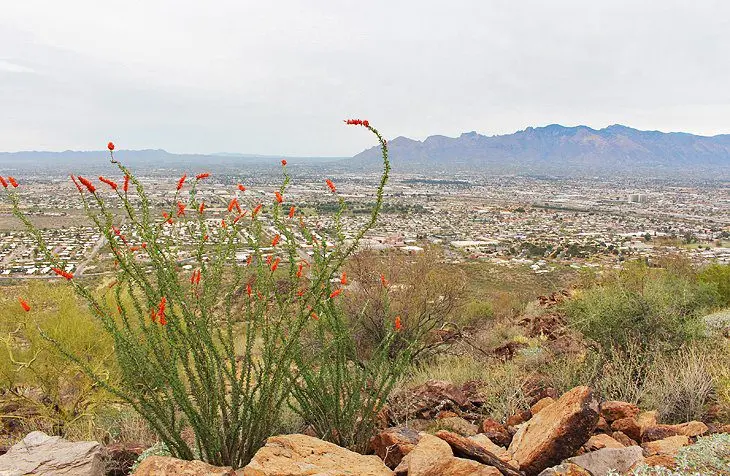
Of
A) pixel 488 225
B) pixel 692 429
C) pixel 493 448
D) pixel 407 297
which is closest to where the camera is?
pixel 493 448

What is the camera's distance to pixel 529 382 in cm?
706

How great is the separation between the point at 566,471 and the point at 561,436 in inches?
17.9

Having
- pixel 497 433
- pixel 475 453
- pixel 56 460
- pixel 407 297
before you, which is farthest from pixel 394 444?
pixel 407 297

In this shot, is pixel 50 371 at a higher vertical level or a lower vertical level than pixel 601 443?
lower

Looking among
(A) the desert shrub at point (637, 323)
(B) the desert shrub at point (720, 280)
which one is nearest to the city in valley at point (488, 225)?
(A) the desert shrub at point (637, 323)

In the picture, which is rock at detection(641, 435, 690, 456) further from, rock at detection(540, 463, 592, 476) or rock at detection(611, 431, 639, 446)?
rock at detection(540, 463, 592, 476)

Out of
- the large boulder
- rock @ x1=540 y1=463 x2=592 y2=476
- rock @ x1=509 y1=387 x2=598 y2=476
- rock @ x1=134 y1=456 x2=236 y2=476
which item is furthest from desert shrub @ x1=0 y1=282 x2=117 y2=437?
rock @ x1=540 y1=463 x2=592 y2=476

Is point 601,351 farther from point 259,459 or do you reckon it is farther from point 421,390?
point 259,459

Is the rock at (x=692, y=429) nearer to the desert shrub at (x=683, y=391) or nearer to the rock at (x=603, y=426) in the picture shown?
the rock at (x=603, y=426)

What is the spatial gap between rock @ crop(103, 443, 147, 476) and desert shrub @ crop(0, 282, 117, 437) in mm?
4580

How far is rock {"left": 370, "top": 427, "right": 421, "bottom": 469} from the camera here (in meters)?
4.48

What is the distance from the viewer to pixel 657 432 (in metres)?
5.03

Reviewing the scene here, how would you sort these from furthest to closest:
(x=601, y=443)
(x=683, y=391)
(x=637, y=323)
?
(x=637, y=323)
(x=683, y=391)
(x=601, y=443)

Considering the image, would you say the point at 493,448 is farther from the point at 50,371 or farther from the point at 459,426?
the point at 50,371
